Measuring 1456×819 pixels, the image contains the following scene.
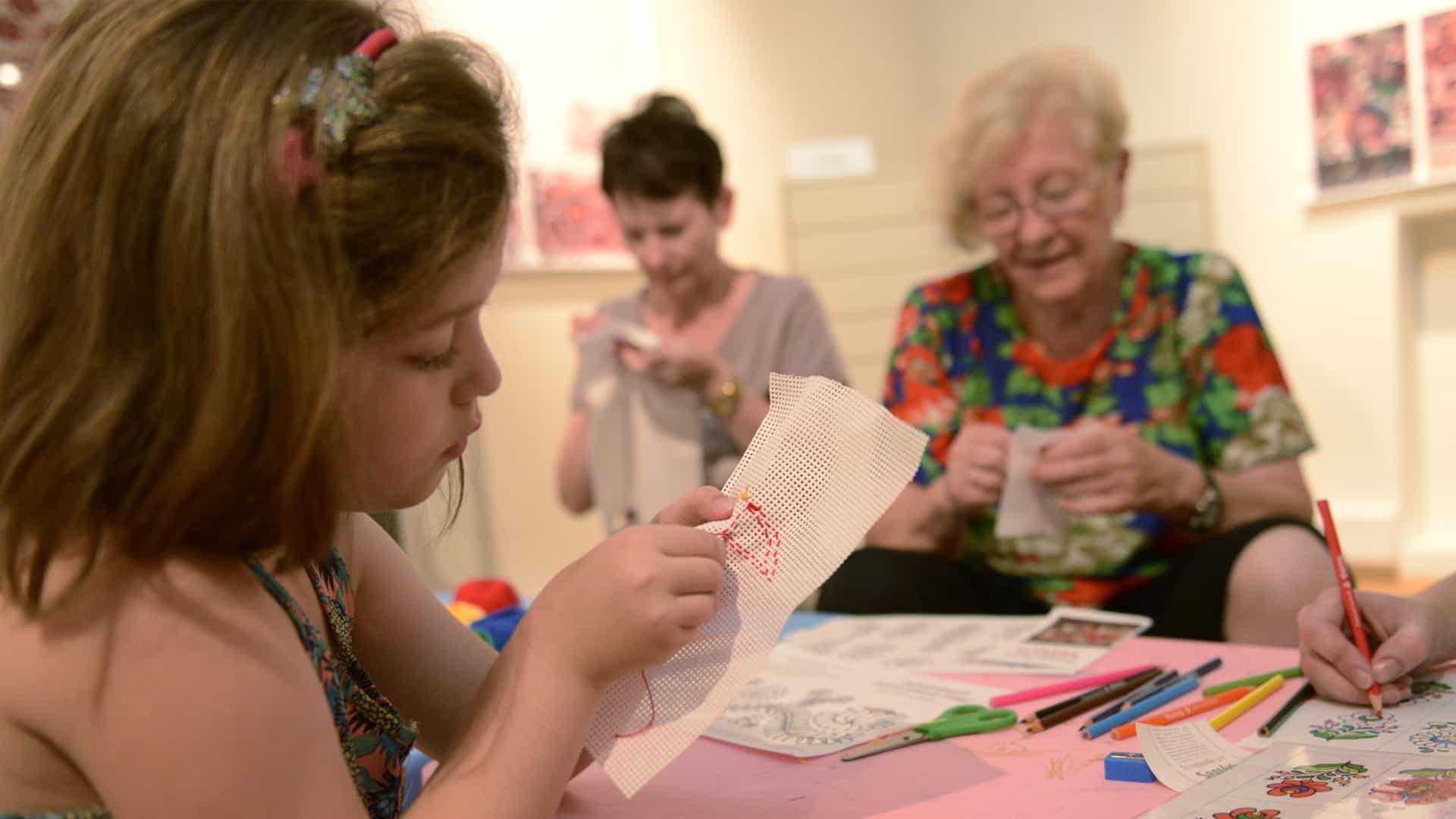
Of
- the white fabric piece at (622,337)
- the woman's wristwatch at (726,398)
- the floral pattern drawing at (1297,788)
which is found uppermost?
the white fabric piece at (622,337)

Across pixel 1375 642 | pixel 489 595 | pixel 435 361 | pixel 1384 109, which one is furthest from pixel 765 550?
pixel 1384 109

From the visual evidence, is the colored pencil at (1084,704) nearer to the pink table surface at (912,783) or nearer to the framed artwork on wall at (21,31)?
the pink table surface at (912,783)

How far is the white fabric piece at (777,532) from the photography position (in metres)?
0.68

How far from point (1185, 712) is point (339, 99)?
2.09 ft

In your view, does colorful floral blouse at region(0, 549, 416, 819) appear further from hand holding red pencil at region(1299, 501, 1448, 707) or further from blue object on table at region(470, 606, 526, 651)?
hand holding red pencil at region(1299, 501, 1448, 707)

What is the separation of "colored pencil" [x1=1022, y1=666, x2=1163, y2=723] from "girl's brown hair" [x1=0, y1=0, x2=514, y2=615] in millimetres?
513

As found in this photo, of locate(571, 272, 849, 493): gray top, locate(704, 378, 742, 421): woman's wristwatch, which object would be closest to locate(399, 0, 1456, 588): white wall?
locate(571, 272, 849, 493): gray top

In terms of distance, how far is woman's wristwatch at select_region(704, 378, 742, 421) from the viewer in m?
1.93

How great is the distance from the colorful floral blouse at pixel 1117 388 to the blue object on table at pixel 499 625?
58cm

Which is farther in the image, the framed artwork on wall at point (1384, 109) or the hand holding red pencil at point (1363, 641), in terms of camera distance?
the framed artwork on wall at point (1384, 109)

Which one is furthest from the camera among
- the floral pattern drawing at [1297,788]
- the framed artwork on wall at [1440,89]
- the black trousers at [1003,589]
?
Answer: the framed artwork on wall at [1440,89]

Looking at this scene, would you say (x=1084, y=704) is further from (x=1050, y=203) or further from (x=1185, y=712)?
(x=1050, y=203)

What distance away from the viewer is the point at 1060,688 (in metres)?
0.88

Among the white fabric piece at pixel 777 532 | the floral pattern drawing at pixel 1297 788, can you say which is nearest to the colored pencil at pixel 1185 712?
the floral pattern drawing at pixel 1297 788
